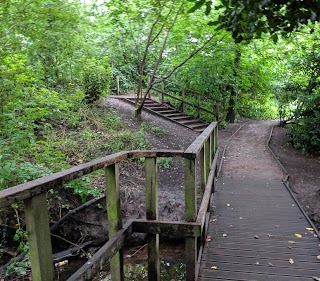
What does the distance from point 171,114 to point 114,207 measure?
35.2ft

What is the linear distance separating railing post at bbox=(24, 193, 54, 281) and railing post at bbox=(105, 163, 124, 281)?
3.28ft

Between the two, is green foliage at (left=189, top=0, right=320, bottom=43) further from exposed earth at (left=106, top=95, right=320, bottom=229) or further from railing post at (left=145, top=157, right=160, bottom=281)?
exposed earth at (left=106, top=95, right=320, bottom=229)

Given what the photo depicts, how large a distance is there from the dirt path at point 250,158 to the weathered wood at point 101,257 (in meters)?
5.11

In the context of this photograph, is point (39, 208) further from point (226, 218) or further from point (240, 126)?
point (240, 126)

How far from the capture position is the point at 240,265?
3.66 meters

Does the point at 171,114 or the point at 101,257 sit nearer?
the point at 101,257

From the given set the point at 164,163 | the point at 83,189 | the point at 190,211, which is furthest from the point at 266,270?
the point at 164,163

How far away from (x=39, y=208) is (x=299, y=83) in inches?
488

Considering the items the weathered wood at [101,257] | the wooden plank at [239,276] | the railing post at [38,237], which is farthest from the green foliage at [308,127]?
the railing post at [38,237]

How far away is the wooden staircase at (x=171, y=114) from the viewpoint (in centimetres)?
1262

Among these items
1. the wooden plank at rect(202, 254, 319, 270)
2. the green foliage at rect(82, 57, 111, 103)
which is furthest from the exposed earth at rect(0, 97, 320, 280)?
the wooden plank at rect(202, 254, 319, 270)

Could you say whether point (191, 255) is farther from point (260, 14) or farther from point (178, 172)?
point (178, 172)

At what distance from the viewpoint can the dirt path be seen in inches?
301

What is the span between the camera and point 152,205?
3199mm
